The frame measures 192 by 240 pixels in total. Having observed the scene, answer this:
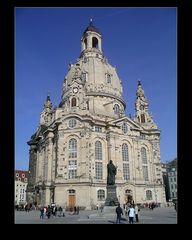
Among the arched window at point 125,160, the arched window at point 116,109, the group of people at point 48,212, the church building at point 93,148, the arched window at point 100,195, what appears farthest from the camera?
the arched window at point 116,109

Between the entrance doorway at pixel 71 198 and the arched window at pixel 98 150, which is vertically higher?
the arched window at pixel 98 150

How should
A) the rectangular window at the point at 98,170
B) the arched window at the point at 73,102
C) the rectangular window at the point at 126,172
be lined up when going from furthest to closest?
the arched window at the point at 73,102 → the rectangular window at the point at 126,172 → the rectangular window at the point at 98,170

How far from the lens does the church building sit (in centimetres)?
4512

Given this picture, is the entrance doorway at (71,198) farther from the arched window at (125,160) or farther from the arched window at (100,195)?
the arched window at (125,160)

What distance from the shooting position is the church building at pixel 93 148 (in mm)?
45125

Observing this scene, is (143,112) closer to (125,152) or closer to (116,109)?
(116,109)

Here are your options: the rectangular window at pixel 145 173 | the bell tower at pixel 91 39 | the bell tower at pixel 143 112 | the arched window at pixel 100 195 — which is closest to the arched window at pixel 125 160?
the rectangular window at pixel 145 173

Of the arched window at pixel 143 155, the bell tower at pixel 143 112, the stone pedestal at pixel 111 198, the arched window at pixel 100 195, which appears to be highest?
the bell tower at pixel 143 112

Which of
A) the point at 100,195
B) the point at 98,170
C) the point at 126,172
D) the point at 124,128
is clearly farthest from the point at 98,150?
the point at 100,195

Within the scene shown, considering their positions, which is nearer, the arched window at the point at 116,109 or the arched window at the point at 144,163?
the arched window at the point at 144,163

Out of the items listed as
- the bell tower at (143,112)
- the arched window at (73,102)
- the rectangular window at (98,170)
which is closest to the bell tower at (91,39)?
the bell tower at (143,112)

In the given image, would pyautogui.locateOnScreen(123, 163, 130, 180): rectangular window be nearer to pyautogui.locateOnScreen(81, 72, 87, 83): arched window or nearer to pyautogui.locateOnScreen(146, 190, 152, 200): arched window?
pyautogui.locateOnScreen(146, 190, 152, 200): arched window
